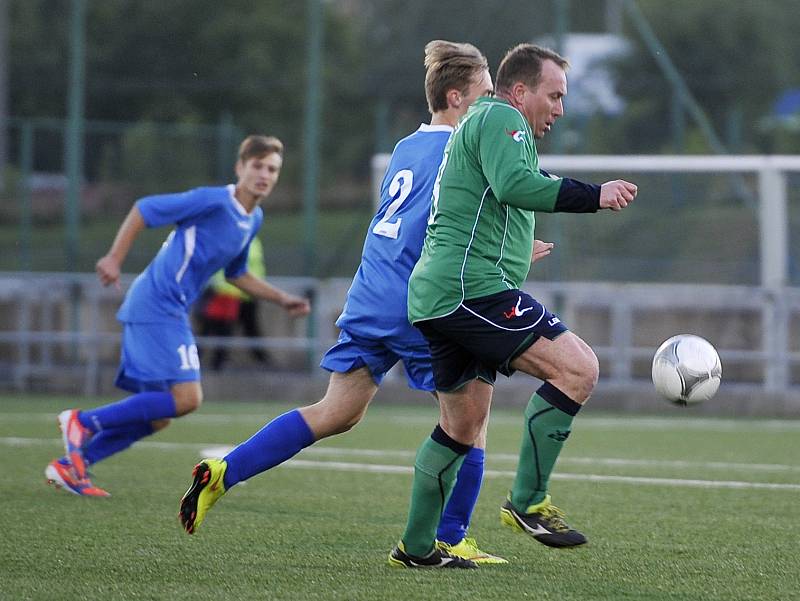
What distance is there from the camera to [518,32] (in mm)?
17312

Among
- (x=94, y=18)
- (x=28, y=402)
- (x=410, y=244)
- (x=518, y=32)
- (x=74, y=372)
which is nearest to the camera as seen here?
(x=410, y=244)

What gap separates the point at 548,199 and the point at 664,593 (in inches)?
52.5

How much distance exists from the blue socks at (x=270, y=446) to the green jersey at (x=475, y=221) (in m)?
0.76

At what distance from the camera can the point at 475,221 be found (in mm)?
5125

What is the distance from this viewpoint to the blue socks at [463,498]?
5609mm

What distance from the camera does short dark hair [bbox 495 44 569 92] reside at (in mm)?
5242

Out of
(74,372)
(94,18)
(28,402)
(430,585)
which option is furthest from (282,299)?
(94,18)

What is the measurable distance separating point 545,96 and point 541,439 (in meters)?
1.19

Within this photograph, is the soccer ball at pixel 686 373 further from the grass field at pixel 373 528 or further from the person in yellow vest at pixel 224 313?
the person in yellow vest at pixel 224 313

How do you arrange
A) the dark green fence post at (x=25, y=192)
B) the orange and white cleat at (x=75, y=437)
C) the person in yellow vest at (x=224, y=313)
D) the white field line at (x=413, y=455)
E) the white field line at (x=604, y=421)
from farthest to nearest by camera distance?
1. the dark green fence post at (x=25, y=192)
2. the person in yellow vest at (x=224, y=313)
3. the white field line at (x=604, y=421)
4. the white field line at (x=413, y=455)
5. the orange and white cleat at (x=75, y=437)

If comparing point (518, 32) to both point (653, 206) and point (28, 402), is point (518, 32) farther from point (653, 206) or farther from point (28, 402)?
point (28, 402)

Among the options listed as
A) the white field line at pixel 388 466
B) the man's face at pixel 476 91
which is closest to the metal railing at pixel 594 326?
the white field line at pixel 388 466

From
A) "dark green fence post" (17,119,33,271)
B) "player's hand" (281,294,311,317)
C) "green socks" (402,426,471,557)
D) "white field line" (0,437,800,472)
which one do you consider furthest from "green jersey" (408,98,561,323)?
"dark green fence post" (17,119,33,271)

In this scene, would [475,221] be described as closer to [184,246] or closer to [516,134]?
[516,134]
